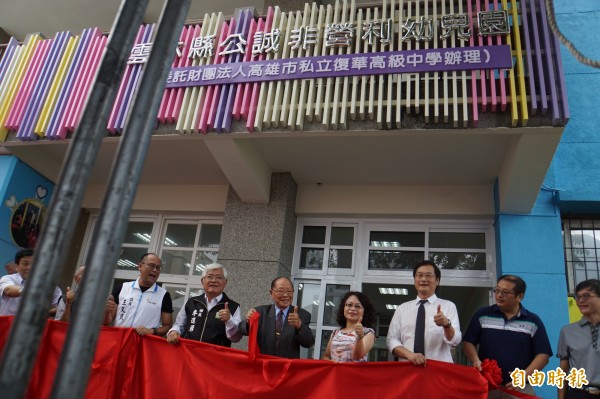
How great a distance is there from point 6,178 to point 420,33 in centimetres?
554

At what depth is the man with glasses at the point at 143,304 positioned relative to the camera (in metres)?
4.42

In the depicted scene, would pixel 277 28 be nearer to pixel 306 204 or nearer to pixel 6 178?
pixel 306 204

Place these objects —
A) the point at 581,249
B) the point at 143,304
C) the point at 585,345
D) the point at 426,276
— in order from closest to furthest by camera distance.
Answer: the point at 585,345 < the point at 426,276 < the point at 143,304 < the point at 581,249

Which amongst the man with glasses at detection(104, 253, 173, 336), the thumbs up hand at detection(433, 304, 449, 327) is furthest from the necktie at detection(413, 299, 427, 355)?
the man with glasses at detection(104, 253, 173, 336)

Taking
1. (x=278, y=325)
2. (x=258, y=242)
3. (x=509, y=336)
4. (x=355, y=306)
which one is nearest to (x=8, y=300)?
(x=278, y=325)

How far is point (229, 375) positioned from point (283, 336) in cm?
56

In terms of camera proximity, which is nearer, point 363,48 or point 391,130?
point 391,130

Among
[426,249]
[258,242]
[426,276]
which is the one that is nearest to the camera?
[426,276]

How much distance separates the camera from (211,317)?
4.23 metres

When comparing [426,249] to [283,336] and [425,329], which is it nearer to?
[425,329]

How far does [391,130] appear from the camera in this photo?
530cm

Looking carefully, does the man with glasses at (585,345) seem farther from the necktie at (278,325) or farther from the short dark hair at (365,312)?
the necktie at (278,325)

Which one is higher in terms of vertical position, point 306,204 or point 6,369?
point 306,204

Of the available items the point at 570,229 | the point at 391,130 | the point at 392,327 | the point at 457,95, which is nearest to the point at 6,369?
the point at 392,327
